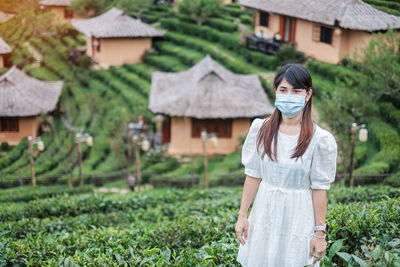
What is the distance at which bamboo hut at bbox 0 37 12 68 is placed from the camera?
2519 centimetres

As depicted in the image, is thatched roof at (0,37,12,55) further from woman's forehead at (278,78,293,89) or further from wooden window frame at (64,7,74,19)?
woman's forehead at (278,78,293,89)

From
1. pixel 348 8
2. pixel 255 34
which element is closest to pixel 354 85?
pixel 348 8

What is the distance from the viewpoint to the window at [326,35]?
20.9 m

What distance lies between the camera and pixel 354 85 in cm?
1748

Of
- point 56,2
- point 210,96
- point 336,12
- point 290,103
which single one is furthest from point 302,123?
point 56,2

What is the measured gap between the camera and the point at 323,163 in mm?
3801

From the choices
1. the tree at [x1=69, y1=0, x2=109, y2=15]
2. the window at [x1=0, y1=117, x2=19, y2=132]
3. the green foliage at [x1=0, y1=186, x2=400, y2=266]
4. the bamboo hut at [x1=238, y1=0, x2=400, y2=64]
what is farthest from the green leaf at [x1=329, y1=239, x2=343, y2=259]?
the tree at [x1=69, y1=0, x2=109, y2=15]

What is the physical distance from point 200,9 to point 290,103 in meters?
29.0

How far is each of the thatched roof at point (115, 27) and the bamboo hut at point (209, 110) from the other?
9.47 m

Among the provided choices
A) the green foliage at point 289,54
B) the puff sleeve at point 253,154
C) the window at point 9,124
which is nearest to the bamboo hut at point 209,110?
the green foliage at point 289,54

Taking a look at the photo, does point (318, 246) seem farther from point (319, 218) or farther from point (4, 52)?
point (4, 52)

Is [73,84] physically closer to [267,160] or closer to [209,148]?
[209,148]

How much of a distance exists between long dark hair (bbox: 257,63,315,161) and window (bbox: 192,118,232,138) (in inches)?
651

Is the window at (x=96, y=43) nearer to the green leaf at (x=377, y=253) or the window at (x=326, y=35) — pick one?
the window at (x=326, y=35)
